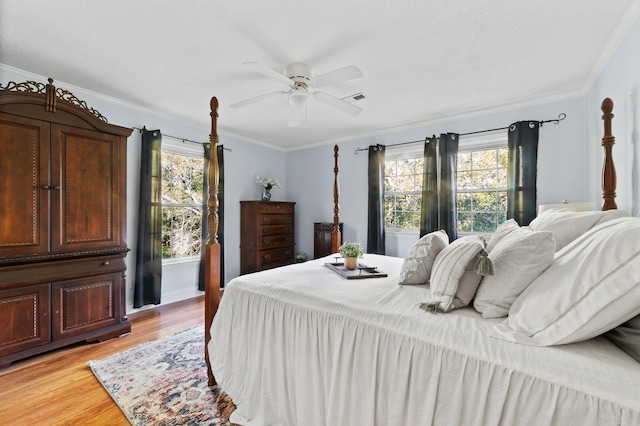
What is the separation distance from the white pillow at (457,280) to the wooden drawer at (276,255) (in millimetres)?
3540

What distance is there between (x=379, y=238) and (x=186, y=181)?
2967 millimetres

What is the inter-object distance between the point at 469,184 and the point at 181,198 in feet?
13.2

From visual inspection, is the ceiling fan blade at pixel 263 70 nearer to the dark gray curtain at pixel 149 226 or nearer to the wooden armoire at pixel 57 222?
the wooden armoire at pixel 57 222

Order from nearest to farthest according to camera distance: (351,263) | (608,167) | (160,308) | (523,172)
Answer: (608,167) → (351,263) → (523,172) → (160,308)

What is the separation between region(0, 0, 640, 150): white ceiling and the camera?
1.80 metres

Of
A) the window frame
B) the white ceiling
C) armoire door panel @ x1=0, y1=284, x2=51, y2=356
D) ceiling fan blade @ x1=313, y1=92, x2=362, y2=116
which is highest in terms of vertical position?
the white ceiling

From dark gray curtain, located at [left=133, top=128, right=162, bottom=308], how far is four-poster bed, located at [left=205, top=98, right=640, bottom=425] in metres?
2.23

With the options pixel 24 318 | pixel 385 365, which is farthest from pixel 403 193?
pixel 24 318

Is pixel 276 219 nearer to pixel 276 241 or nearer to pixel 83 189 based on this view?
pixel 276 241

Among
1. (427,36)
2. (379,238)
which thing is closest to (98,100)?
(427,36)

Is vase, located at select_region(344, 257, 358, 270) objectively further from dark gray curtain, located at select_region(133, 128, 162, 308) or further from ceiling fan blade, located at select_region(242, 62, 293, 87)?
dark gray curtain, located at select_region(133, 128, 162, 308)

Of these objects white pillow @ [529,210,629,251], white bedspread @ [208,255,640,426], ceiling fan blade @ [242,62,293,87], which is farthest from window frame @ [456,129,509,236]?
ceiling fan blade @ [242,62,293,87]

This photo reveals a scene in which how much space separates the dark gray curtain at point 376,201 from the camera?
4328 millimetres

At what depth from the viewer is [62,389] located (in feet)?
6.59
